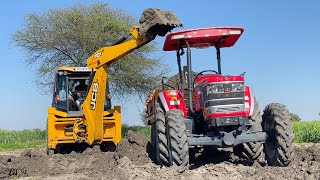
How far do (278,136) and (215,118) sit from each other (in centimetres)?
125

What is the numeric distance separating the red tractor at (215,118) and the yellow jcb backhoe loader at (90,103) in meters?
1.20

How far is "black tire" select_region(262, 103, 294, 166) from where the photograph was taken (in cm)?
866

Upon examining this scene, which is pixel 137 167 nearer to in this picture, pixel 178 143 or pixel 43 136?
pixel 178 143

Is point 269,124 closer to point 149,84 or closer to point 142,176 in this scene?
point 142,176

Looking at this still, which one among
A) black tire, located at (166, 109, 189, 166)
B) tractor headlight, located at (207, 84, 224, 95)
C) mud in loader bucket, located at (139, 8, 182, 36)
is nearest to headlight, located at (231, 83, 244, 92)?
tractor headlight, located at (207, 84, 224, 95)

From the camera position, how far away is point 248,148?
9625 millimetres

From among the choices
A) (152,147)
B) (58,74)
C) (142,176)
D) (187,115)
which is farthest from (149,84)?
(142,176)

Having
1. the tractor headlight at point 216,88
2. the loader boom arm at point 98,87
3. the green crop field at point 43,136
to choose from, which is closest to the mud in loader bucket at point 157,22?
the loader boom arm at point 98,87

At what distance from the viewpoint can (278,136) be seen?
28.6ft

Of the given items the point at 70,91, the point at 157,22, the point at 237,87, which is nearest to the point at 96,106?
the point at 70,91

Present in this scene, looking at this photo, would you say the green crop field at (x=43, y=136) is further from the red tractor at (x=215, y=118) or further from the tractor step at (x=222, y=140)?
the tractor step at (x=222, y=140)

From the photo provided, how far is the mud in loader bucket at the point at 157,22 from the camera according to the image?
9.76 meters

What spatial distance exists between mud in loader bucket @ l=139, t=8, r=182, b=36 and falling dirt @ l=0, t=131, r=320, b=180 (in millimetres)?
2813

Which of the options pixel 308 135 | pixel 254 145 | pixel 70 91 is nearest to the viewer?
pixel 254 145
